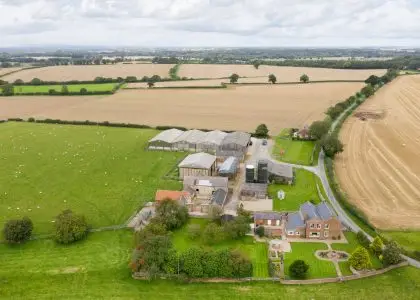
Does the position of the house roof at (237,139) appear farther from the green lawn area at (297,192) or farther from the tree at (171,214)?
the tree at (171,214)

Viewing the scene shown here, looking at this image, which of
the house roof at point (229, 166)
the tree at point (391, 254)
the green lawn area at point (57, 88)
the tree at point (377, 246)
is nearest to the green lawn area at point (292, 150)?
the house roof at point (229, 166)

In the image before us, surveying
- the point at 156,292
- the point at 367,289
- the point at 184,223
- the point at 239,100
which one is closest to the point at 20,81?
the point at 239,100

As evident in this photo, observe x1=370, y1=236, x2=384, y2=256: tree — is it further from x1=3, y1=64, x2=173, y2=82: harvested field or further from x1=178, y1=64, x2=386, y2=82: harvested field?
x1=3, y1=64, x2=173, y2=82: harvested field

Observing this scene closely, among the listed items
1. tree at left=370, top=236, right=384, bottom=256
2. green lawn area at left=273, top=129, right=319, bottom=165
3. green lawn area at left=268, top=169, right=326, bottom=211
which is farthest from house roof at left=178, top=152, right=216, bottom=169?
tree at left=370, top=236, right=384, bottom=256

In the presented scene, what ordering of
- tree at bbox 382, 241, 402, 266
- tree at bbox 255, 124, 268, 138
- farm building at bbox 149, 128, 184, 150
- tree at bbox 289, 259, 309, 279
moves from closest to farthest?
tree at bbox 289, 259, 309, 279 < tree at bbox 382, 241, 402, 266 < farm building at bbox 149, 128, 184, 150 < tree at bbox 255, 124, 268, 138

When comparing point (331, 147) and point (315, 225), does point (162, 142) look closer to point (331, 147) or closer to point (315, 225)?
point (331, 147)

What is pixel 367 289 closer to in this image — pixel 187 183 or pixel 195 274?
pixel 195 274
